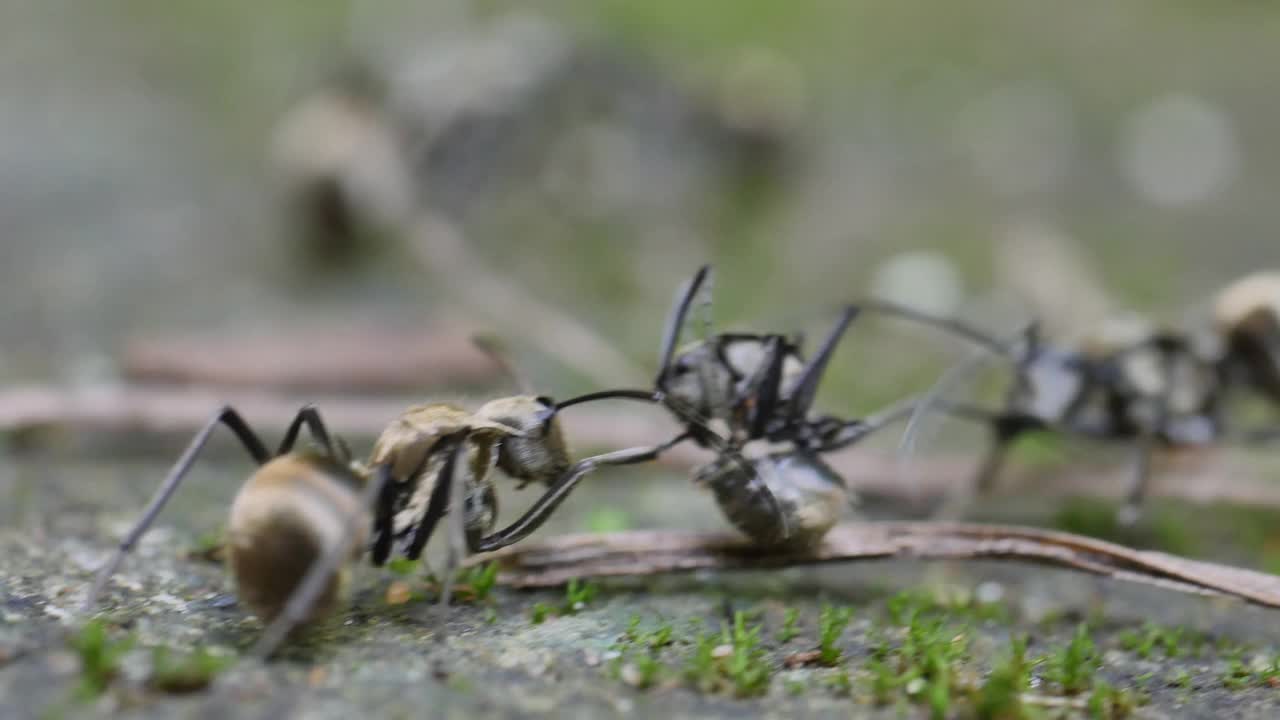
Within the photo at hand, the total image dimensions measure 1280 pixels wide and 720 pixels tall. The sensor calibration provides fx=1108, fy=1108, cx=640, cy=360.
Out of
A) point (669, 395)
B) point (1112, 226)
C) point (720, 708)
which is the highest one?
point (1112, 226)

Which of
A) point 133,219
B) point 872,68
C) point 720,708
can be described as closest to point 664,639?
point 720,708

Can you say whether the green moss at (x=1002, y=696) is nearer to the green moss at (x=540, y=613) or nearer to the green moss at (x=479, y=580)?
the green moss at (x=540, y=613)

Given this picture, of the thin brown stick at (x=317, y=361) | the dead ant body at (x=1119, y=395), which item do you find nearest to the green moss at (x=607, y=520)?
the thin brown stick at (x=317, y=361)

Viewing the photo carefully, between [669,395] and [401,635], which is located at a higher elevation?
[669,395]

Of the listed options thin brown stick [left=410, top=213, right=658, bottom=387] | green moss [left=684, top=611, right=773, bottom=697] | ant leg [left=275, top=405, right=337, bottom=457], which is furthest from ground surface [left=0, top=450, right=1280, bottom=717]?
thin brown stick [left=410, top=213, right=658, bottom=387]

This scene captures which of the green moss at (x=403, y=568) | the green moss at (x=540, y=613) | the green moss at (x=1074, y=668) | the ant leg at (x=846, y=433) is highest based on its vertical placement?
the ant leg at (x=846, y=433)

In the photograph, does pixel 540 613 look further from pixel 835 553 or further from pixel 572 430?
pixel 572 430

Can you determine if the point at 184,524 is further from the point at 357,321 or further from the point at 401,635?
the point at 357,321

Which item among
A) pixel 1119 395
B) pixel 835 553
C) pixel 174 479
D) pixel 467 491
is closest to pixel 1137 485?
pixel 1119 395
